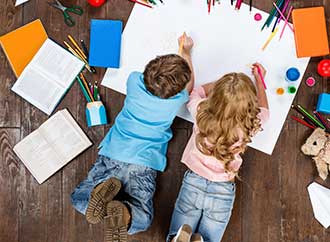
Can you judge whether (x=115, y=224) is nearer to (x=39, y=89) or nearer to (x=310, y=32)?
(x=39, y=89)

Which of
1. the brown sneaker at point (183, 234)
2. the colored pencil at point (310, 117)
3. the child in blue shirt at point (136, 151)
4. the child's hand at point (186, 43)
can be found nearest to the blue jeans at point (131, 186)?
the child in blue shirt at point (136, 151)

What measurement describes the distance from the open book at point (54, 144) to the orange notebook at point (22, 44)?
0.59 feet

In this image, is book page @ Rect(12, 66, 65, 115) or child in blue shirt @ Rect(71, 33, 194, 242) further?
book page @ Rect(12, 66, 65, 115)

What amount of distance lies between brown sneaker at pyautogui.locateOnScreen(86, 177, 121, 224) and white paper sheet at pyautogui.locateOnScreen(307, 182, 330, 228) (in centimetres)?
56

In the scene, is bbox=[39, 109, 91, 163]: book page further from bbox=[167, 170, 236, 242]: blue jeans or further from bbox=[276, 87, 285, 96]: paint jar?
bbox=[276, 87, 285, 96]: paint jar

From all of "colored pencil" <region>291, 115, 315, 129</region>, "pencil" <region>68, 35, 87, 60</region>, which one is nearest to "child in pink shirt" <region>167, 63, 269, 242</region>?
"colored pencil" <region>291, 115, 315, 129</region>

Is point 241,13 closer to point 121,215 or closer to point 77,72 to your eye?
point 77,72

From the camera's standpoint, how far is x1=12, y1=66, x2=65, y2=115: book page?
1.33m

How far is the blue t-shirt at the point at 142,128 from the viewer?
1.11m

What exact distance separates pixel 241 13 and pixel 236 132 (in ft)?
1.35

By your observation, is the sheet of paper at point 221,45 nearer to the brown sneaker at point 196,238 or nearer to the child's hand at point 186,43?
the child's hand at point 186,43

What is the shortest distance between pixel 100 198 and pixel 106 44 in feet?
1.43

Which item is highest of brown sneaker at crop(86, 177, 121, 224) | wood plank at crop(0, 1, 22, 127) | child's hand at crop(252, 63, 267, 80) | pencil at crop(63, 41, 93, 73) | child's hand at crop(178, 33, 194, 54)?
child's hand at crop(178, 33, 194, 54)

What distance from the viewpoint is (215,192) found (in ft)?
4.06
